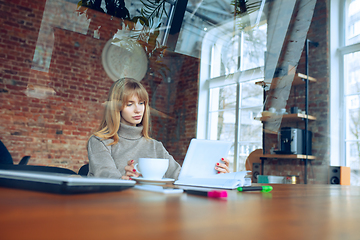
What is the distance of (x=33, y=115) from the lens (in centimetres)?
329

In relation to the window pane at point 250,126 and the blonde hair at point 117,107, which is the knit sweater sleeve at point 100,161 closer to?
the blonde hair at point 117,107

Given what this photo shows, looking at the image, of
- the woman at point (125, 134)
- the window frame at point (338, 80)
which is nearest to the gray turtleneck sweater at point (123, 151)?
the woman at point (125, 134)

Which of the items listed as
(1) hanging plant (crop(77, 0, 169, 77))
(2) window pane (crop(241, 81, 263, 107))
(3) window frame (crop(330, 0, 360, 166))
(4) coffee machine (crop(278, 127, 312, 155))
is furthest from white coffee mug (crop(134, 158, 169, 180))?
(2) window pane (crop(241, 81, 263, 107))

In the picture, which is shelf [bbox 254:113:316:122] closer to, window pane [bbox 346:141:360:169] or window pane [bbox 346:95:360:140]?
window pane [bbox 346:95:360:140]

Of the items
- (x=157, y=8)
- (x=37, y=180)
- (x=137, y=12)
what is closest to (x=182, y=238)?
(x=37, y=180)

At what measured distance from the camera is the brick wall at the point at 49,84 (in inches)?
127

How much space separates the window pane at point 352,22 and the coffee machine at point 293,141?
115 cm

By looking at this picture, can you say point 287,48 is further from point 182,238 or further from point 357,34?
point 182,238

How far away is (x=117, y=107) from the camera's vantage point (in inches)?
53.5

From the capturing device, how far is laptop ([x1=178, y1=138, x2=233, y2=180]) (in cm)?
80

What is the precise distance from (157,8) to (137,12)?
1.59 feet

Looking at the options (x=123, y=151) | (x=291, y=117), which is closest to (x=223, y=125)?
(x=291, y=117)

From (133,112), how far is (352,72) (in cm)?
276

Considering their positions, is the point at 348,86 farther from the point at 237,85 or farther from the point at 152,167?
the point at 152,167
